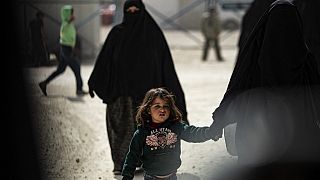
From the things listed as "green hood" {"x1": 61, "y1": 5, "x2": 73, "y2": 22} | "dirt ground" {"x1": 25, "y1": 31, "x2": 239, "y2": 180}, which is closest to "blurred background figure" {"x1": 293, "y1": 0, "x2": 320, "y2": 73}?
"dirt ground" {"x1": 25, "y1": 31, "x2": 239, "y2": 180}

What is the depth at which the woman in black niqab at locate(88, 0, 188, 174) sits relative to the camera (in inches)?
199

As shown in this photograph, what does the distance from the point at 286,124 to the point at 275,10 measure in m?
0.63

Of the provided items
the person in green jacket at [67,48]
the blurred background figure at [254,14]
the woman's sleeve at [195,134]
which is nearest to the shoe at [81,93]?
the person in green jacket at [67,48]

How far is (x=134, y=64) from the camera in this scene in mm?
5070

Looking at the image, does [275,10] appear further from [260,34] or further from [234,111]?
[234,111]

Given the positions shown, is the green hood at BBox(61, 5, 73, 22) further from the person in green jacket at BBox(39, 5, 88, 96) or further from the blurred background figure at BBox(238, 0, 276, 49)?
the blurred background figure at BBox(238, 0, 276, 49)

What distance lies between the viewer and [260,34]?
3.67m

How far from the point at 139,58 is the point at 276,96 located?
1.70m

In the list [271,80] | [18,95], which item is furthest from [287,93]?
[18,95]

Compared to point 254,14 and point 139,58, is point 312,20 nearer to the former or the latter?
point 254,14

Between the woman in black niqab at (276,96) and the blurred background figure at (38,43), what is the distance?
7.12 feet

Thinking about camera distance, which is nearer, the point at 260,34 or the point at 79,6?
the point at 260,34

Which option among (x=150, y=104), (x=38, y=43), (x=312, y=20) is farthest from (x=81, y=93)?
(x=150, y=104)

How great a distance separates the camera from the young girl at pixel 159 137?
12.1 feet
